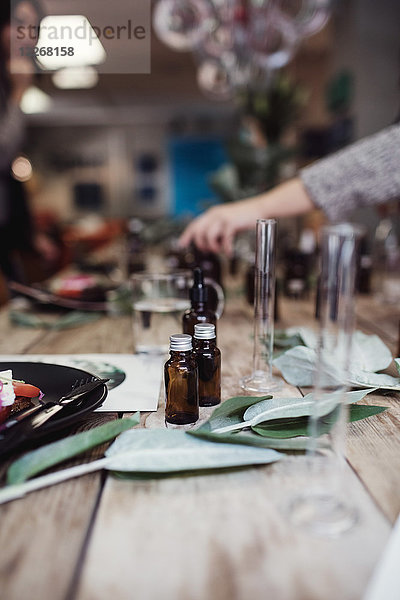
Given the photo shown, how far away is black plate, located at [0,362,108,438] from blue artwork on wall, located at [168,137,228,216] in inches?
408

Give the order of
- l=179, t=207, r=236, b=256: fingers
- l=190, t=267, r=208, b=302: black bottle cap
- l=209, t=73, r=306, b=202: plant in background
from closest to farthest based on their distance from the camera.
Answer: l=190, t=267, r=208, b=302: black bottle cap < l=179, t=207, r=236, b=256: fingers < l=209, t=73, r=306, b=202: plant in background

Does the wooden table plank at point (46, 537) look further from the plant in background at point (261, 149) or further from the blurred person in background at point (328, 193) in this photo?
the plant in background at point (261, 149)

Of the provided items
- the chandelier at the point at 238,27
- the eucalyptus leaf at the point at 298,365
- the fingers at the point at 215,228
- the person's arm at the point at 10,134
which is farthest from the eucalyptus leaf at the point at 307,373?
the person's arm at the point at 10,134

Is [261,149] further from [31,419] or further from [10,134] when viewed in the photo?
[31,419]

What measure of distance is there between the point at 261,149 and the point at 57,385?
2131 mm

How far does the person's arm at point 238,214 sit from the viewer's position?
1.20 meters

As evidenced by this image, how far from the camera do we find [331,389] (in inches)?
17.7

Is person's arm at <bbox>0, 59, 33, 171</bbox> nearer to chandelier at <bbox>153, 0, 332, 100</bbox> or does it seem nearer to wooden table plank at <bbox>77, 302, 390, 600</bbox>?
chandelier at <bbox>153, 0, 332, 100</bbox>

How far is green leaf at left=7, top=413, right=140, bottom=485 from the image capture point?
0.48 metres

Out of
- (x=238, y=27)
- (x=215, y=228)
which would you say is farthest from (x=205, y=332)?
(x=238, y=27)

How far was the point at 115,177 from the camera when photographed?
442 inches

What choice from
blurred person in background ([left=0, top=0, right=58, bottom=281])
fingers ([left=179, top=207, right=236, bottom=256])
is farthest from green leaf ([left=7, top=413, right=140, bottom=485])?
blurred person in background ([left=0, top=0, right=58, bottom=281])

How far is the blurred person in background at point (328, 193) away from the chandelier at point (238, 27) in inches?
67.8

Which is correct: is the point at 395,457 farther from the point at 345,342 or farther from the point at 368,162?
the point at 368,162
